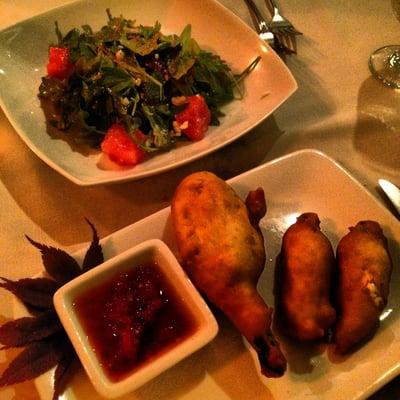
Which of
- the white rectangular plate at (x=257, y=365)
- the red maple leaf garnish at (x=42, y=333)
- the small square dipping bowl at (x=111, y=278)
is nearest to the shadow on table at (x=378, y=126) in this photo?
the white rectangular plate at (x=257, y=365)

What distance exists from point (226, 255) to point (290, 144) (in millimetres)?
566

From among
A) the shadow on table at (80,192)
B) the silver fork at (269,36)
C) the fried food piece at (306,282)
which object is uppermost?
the silver fork at (269,36)

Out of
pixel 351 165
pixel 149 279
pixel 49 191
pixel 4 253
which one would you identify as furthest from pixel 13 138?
pixel 351 165

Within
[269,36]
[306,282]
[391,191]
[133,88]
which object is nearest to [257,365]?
[306,282]

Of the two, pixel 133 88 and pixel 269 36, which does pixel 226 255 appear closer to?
pixel 133 88

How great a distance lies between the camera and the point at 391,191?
1.22 metres

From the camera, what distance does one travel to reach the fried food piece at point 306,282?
0.90 metres

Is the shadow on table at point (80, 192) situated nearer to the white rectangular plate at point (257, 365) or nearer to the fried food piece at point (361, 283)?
the white rectangular plate at point (257, 365)

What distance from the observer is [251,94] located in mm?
1412

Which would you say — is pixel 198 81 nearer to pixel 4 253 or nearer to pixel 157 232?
pixel 157 232

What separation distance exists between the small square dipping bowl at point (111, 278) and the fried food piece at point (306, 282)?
173 millimetres

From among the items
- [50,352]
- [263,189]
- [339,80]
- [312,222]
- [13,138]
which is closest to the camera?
[50,352]

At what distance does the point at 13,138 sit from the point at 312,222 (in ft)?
2.75

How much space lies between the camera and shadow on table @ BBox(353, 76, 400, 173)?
4.42ft
